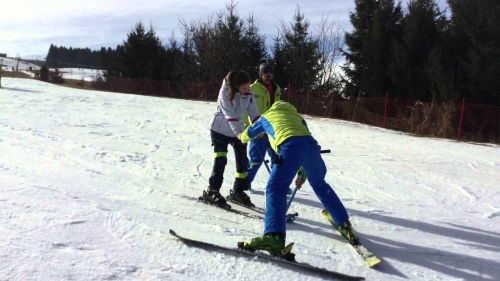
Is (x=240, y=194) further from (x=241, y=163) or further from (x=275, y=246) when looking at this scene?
(x=275, y=246)

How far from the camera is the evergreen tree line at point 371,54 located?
63.6 ft

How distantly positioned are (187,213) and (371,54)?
20.6m

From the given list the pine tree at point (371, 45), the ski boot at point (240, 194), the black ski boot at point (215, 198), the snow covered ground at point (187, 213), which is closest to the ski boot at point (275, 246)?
the snow covered ground at point (187, 213)

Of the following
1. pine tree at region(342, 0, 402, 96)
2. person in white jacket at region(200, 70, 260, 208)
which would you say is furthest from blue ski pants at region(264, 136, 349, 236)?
pine tree at region(342, 0, 402, 96)

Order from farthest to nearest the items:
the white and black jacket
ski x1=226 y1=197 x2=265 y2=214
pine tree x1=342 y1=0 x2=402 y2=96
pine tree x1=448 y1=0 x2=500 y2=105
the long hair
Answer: pine tree x1=342 y1=0 x2=402 y2=96 → pine tree x1=448 y1=0 x2=500 y2=105 → ski x1=226 y1=197 x2=265 y2=214 → the white and black jacket → the long hair

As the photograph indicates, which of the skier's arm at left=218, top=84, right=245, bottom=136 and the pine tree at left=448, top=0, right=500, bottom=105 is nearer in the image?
the skier's arm at left=218, top=84, right=245, bottom=136

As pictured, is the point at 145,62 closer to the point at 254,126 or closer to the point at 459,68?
the point at 459,68

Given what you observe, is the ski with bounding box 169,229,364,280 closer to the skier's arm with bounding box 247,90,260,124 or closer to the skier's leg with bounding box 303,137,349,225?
the skier's leg with bounding box 303,137,349,225

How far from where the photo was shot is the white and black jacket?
5.36m

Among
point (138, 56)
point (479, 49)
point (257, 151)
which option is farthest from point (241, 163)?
point (138, 56)

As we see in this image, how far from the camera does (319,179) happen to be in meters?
4.37

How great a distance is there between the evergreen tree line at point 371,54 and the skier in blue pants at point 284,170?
16.9 m

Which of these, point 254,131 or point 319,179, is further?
point 254,131

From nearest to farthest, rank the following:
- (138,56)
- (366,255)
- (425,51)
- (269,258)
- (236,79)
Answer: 1. (269,258)
2. (366,255)
3. (236,79)
4. (425,51)
5. (138,56)
